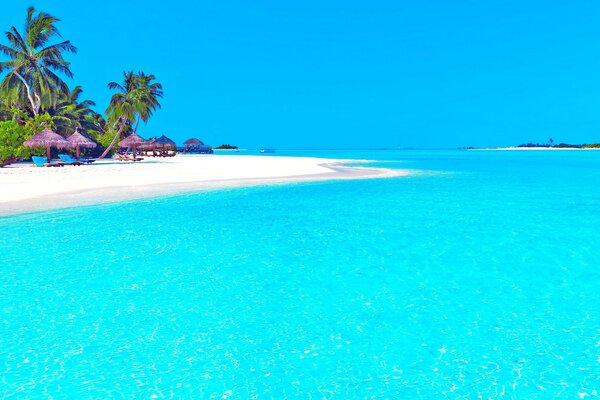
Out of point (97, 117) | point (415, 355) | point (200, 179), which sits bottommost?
point (415, 355)

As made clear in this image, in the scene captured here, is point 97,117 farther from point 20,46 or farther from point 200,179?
point 200,179

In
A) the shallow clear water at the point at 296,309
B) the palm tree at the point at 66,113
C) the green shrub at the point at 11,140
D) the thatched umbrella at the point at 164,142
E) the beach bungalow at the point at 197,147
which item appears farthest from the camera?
the beach bungalow at the point at 197,147

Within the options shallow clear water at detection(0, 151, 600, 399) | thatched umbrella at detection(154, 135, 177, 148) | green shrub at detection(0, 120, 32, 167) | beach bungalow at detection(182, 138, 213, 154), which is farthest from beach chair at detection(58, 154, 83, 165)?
beach bungalow at detection(182, 138, 213, 154)

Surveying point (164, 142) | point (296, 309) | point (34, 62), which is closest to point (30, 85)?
point (34, 62)

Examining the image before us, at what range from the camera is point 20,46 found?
26000 mm

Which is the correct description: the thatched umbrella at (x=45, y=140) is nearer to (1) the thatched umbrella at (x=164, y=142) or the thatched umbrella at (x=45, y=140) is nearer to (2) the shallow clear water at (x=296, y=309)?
(2) the shallow clear water at (x=296, y=309)

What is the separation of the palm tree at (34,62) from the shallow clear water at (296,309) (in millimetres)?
20589

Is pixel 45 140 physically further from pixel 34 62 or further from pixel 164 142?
pixel 164 142

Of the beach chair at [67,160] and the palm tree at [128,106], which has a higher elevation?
the palm tree at [128,106]

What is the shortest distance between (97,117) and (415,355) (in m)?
50.6

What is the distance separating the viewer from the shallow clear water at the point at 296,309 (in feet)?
10.5

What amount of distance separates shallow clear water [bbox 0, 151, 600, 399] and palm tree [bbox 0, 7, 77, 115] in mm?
20589

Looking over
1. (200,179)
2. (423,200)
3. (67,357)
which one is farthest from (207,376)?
(200,179)

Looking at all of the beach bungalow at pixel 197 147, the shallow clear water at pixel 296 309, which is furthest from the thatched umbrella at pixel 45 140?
the beach bungalow at pixel 197 147
